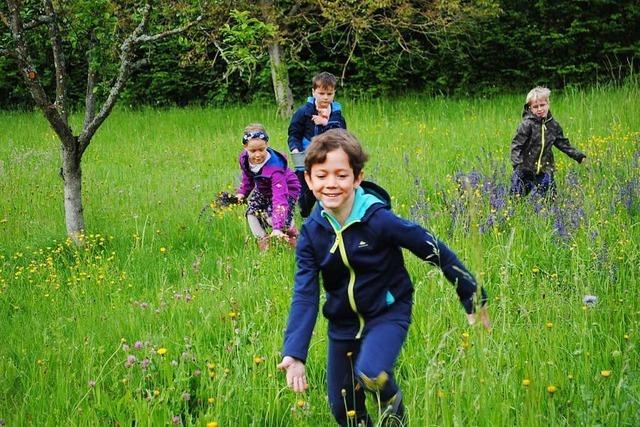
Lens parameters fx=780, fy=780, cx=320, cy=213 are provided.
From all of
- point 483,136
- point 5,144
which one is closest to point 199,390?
point 483,136

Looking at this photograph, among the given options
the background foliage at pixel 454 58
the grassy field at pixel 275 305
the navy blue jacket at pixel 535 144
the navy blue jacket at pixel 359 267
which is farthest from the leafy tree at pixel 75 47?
the background foliage at pixel 454 58

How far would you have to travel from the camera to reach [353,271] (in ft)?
10.3

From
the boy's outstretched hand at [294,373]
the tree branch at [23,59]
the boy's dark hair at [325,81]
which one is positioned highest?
the tree branch at [23,59]

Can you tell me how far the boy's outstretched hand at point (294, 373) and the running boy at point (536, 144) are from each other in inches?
188

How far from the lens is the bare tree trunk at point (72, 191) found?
7.00 metres

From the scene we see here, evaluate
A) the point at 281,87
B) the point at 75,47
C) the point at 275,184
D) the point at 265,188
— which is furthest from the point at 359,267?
the point at 281,87

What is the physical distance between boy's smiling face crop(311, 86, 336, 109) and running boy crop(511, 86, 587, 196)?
70.0 inches

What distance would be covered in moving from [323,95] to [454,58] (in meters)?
12.6

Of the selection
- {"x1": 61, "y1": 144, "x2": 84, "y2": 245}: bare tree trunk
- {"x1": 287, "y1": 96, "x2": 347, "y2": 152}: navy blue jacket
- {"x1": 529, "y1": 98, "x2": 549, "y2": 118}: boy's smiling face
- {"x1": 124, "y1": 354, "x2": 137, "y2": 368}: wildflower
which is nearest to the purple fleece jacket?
{"x1": 287, "y1": 96, "x2": 347, "y2": 152}: navy blue jacket

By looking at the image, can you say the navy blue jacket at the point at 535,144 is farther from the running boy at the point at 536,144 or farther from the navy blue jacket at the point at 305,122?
the navy blue jacket at the point at 305,122

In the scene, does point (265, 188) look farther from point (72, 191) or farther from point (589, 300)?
point (589, 300)

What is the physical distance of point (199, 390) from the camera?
3.82 meters

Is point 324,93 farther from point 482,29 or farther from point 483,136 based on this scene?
point 482,29

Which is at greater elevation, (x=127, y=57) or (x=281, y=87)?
(x=127, y=57)
